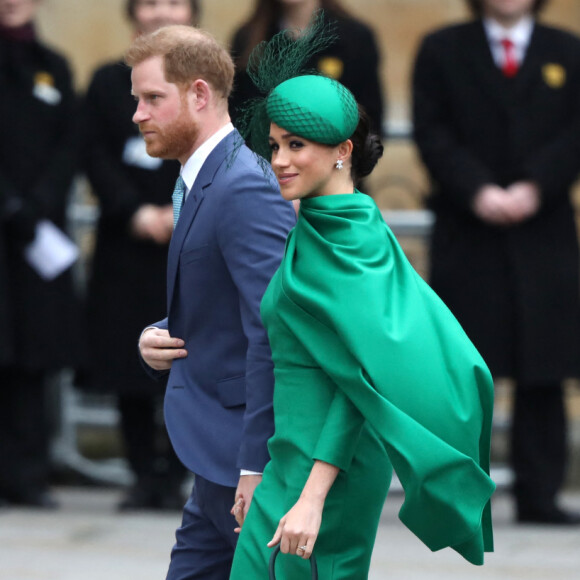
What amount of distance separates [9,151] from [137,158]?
21.6 inches

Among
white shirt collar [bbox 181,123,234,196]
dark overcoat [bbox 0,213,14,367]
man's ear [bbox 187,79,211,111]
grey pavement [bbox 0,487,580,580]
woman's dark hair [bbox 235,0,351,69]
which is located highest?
man's ear [bbox 187,79,211,111]

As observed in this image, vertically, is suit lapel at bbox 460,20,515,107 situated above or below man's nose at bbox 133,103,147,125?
below

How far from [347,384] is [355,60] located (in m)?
3.63

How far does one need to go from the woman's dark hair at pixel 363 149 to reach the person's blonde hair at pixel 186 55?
0.46 meters

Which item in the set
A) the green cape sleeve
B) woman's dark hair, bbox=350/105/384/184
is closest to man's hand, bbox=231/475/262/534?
the green cape sleeve

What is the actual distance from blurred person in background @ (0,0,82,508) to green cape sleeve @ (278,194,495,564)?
11.7 ft

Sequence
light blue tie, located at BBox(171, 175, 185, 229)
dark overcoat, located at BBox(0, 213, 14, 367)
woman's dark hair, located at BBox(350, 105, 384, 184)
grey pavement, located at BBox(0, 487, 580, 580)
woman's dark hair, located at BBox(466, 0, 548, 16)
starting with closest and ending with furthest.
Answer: woman's dark hair, located at BBox(350, 105, 384, 184) → light blue tie, located at BBox(171, 175, 185, 229) → grey pavement, located at BBox(0, 487, 580, 580) → woman's dark hair, located at BBox(466, 0, 548, 16) → dark overcoat, located at BBox(0, 213, 14, 367)

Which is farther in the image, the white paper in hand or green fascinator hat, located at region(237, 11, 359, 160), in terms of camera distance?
the white paper in hand

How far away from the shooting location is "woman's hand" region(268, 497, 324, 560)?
111 inches

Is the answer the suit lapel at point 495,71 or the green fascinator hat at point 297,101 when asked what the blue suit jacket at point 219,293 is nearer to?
the green fascinator hat at point 297,101

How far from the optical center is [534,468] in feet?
20.1

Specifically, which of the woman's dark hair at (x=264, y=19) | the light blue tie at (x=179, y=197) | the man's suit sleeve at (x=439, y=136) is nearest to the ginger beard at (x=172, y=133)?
the light blue tie at (x=179, y=197)

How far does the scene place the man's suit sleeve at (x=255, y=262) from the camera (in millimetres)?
3127

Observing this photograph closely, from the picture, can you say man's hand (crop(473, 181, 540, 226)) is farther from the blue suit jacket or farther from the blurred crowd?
the blue suit jacket
